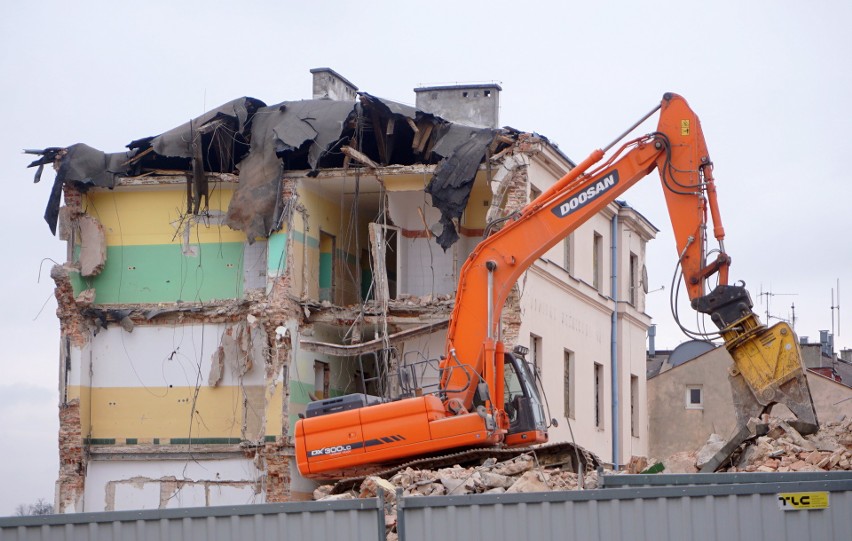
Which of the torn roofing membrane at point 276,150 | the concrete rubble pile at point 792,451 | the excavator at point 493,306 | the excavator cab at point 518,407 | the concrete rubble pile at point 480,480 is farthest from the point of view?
the torn roofing membrane at point 276,150

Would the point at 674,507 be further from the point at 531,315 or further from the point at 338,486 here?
the point at 531,315

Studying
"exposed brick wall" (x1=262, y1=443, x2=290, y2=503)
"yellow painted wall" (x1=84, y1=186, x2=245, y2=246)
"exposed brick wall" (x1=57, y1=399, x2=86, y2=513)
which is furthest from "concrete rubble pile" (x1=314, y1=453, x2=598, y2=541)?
"yellow painted wall" (x1=84, y1=186, x2=245, y2=246)

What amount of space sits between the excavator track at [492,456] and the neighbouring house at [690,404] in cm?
2283

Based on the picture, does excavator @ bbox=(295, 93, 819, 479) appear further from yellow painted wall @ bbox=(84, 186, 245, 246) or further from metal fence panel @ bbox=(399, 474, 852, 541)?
yellow painted wall @ bbox=(84, 186, 245, 246)

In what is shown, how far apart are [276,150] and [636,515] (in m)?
15.4

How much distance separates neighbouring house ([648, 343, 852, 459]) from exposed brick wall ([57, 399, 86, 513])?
2150 cm

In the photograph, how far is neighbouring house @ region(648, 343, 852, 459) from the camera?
41.3 meters

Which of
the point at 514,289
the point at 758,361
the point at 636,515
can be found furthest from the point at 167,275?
the point at 636,515

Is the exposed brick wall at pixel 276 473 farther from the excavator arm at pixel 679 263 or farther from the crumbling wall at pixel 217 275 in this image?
the excavator arm at pixel 679 263

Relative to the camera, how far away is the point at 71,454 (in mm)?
24703

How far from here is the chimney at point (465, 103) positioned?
27844 millimetres

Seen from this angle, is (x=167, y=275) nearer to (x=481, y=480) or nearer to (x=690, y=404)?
(x=481, y=480)

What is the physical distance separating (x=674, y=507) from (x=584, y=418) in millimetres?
19891

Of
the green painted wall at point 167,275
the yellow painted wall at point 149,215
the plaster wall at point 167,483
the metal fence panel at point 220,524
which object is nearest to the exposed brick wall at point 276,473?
the plaster wall at point 167,483
